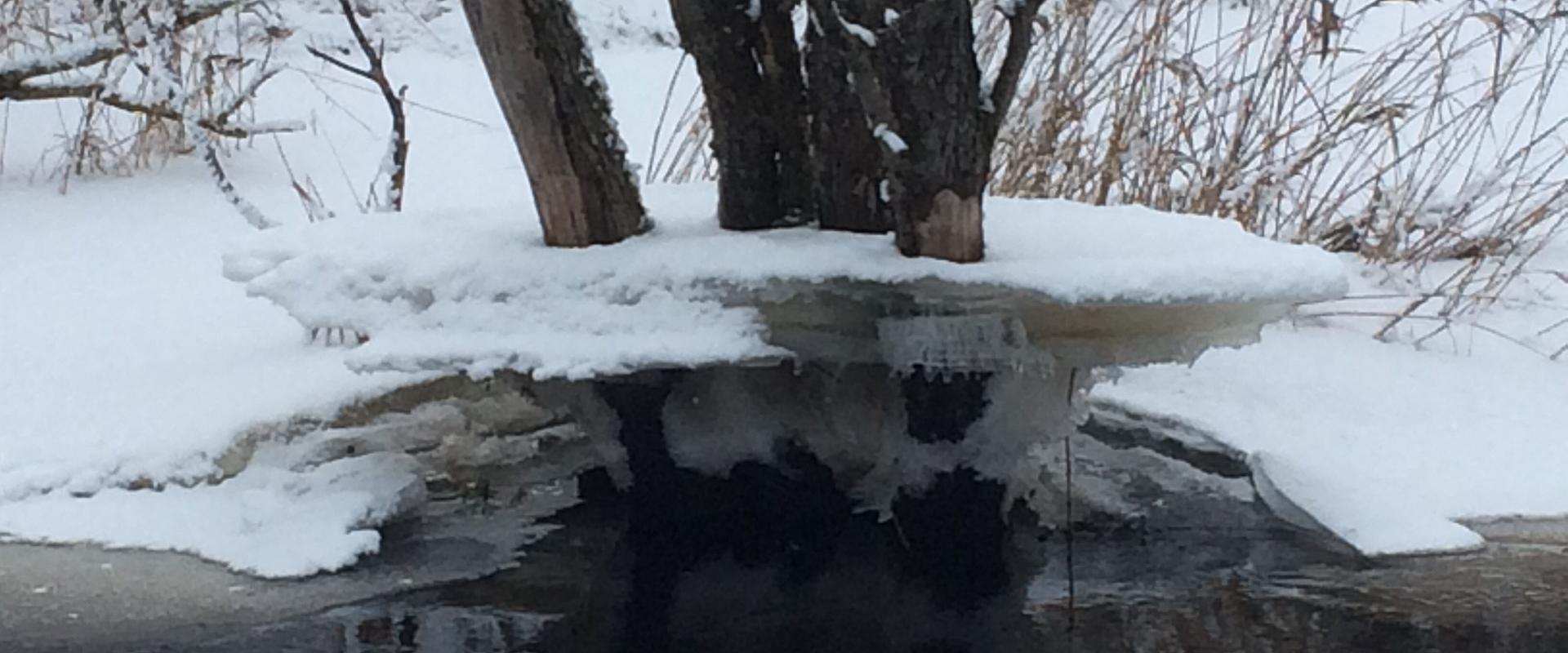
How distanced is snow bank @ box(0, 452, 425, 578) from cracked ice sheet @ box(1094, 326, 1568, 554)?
1.35 meters

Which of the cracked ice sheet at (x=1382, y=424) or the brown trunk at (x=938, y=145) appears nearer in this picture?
the brown trunk at (x=938, y=145)

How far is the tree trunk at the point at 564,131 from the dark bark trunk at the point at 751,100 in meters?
0.16

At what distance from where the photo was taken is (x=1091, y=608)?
201 centimetres

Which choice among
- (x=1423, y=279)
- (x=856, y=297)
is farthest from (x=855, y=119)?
(x=1423, y=279)

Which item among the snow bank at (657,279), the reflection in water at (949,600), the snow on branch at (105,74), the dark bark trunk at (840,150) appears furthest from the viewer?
the snow on branch at (105,74)

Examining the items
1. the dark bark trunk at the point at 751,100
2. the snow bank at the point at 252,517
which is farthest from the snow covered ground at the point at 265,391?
the dark bark trunk at the point at 751,100

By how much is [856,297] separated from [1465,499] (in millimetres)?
1018

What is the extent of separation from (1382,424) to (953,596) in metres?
1.08

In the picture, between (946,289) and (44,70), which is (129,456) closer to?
(946,289)

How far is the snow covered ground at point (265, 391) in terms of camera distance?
2.31 m

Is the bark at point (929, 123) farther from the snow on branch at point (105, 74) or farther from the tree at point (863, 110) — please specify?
the snow on branch at point (105, 74)

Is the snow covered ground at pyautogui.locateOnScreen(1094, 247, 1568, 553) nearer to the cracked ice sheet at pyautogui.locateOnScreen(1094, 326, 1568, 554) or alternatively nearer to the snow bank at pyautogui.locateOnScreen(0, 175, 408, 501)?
the cracked ice sheet at pyautogui.locateOnScreen(1094, 326, 1568, 554)

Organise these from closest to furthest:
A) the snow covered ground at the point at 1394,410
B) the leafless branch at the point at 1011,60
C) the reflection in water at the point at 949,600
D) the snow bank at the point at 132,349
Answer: the reflection in water at the point at 949,600 → the leafless branch at the point at 1011,60 → the snow covered ground at the point at 1394,410 → the snow bank at the point at 132,349

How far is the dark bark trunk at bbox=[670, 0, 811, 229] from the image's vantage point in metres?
2.40
